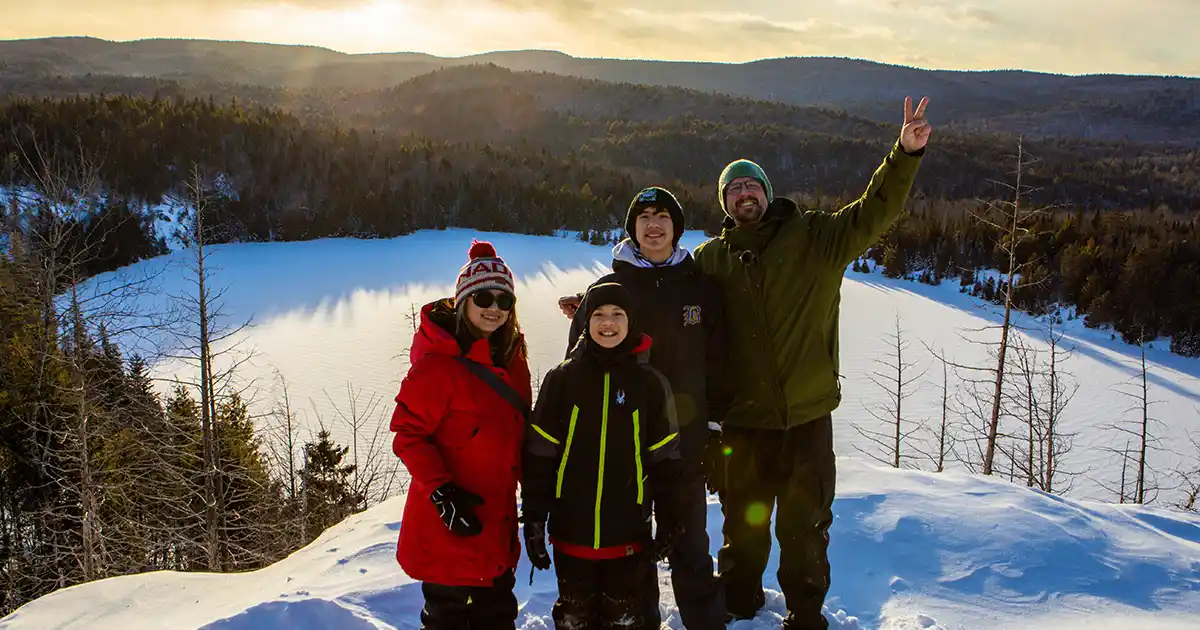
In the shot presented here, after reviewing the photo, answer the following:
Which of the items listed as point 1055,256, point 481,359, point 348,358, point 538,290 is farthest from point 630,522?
point 1055,256

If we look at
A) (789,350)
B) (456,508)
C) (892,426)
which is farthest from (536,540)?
(892,426)

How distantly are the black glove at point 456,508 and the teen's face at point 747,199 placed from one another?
147 centimetres

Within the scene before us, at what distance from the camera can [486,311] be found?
2.43 m

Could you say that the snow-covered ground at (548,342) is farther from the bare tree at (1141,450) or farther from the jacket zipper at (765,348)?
the jacket zipper at (765,348)

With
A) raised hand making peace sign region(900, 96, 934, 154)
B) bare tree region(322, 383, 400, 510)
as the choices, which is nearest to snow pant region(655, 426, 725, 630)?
raised hand making peace sign region(900, 96, 934, 154)

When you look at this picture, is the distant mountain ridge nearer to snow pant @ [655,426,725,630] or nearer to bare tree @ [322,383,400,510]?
bare tree @ [322,383,400,510]

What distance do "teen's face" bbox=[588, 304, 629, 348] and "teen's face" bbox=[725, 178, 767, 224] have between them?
2.40 ft

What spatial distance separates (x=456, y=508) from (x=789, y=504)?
1309 millimetres

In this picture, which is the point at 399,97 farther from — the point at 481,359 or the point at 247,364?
the point at 481,359

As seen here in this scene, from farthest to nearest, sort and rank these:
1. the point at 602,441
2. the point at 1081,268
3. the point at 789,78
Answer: the point at 789,78 < the point at 1081,268 < the point at 602,441

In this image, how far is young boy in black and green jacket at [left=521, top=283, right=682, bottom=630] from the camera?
2.38m

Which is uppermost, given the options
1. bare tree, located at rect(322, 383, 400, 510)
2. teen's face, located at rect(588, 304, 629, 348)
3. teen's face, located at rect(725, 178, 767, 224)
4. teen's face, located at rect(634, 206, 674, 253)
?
teen's face, located at rect(725, 178, 767, 224)

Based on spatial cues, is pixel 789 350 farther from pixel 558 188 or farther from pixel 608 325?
pixel 558 188

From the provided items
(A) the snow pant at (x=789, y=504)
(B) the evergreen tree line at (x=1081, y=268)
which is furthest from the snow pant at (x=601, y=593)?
(B) the evergreen tree line at (x=1081, y=268)
